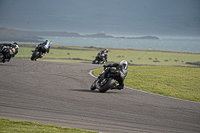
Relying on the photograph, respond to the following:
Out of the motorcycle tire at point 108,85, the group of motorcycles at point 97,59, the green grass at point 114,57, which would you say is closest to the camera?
the motorcycle tire at point 108,85

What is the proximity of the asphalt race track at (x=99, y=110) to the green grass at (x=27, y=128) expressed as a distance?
0.54 m

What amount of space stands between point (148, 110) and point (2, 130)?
5.49 meters

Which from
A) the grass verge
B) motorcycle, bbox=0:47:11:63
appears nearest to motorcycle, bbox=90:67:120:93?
motorcycle, bbox=0:47:11:63

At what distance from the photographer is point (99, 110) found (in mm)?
10883

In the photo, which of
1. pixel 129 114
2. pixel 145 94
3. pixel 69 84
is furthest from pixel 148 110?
pixel 69 84

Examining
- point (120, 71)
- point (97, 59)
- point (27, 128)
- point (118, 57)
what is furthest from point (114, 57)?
point (27, 128)

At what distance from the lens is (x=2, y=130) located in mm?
7578

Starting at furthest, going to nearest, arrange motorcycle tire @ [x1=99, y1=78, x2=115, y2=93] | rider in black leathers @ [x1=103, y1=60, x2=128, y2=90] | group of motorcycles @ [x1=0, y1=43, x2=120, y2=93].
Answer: rider in black leathers @ [x1=103, y1=60, x2=128, y2=90] < group of motorcycles @ [x1=0, y1=43, x2=120, y2=93] < motorcycle tire @ [x1=99, y1=78, x2=115, y2=93]

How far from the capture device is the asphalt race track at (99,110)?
9234mm

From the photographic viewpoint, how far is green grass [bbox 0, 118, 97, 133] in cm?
775

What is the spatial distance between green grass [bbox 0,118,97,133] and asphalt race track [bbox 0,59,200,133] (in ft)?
1.78

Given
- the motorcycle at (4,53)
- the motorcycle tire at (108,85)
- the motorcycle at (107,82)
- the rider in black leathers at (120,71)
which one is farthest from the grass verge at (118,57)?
the motorcycle tire at (108,85)

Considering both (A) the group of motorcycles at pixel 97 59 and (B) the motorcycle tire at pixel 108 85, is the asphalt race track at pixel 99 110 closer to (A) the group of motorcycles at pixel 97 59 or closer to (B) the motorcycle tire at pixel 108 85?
(B) the motorcycle tire at pixel 108 85

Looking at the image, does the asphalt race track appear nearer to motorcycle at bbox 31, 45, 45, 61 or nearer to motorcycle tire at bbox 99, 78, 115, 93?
motorcycle tire at bbox 99, 78, 115, 93
